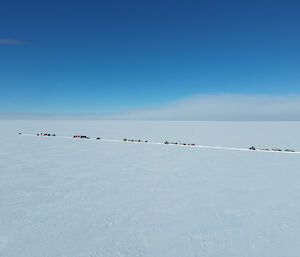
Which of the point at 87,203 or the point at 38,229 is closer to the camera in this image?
the point at 38,229

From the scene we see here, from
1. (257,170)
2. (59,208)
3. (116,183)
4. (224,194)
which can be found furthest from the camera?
(257,170)

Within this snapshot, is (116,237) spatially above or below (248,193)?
below

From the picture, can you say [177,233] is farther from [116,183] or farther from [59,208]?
[116,183]

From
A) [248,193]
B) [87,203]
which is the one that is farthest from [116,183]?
[248,193]

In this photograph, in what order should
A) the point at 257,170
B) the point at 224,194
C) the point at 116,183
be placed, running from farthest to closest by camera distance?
the point at 257,170 < the point at 116,183 < the point at 224,194

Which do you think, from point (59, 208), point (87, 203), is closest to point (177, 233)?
point (87, 203)

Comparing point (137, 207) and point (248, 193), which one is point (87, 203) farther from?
point (248, 193)

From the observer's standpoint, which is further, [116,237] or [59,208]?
[59,208]

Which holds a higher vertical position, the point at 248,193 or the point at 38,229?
the point at 248,193

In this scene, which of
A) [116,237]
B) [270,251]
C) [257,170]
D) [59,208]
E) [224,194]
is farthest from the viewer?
[257,170]
